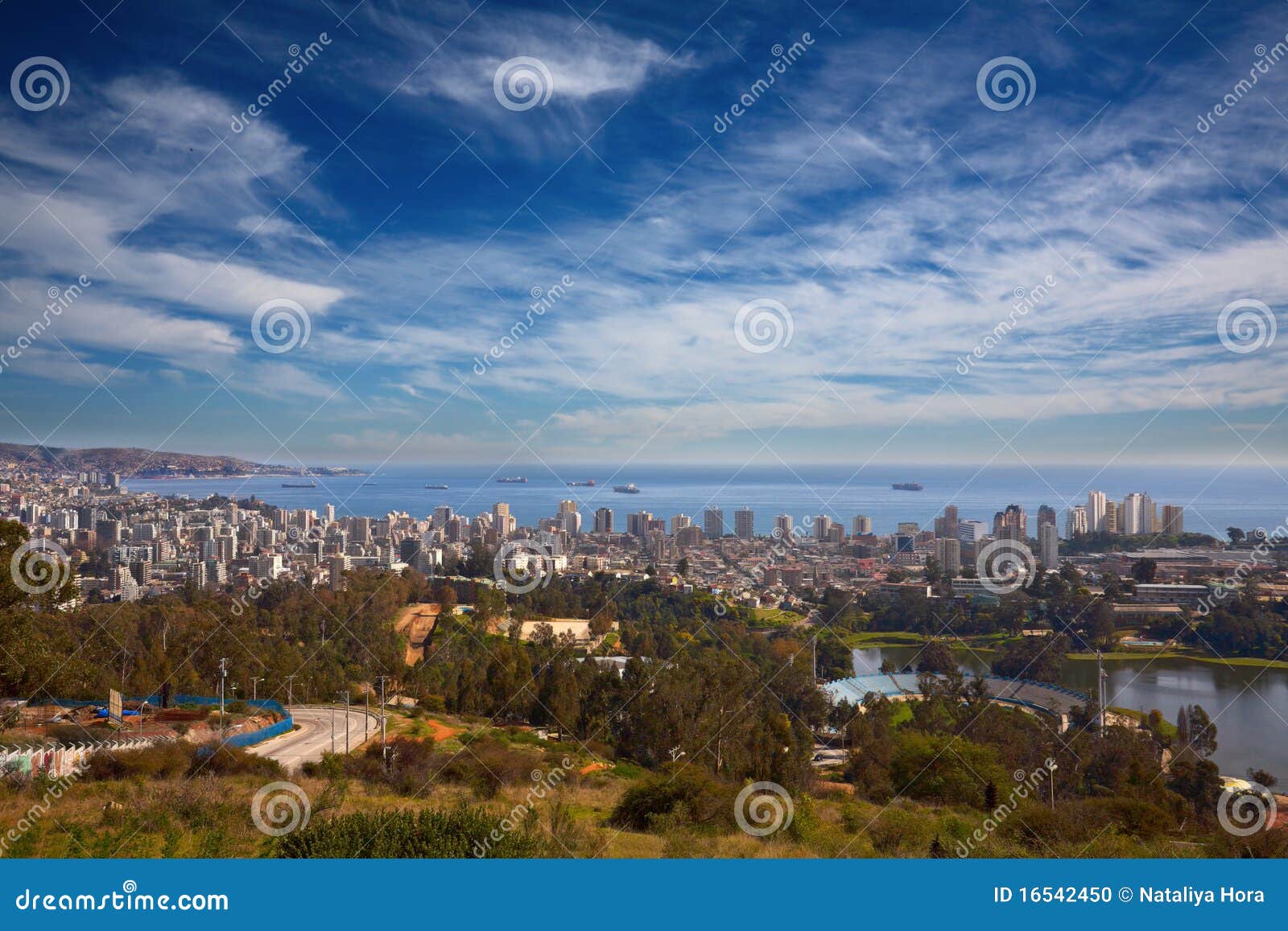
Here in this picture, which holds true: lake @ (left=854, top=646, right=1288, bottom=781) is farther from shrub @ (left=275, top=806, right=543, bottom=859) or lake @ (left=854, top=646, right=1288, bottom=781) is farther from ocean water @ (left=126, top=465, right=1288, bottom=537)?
shrub @ (left=275, top=806, right=543, bottom=859)

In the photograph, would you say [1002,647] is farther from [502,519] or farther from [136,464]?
[136,464]

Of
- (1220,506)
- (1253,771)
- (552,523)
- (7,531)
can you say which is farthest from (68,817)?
(1253,771)

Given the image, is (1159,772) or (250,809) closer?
(250,809)

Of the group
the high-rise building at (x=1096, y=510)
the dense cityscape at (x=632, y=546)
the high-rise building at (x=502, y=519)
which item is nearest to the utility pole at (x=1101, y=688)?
the dense cityscape at (x=632, y=546)

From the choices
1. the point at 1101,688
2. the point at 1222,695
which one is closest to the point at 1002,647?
the point at 1101,688

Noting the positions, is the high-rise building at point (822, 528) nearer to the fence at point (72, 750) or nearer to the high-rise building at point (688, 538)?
the high-rise building at point (688, 538)

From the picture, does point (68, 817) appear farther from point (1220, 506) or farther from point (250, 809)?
point (1220, 506)

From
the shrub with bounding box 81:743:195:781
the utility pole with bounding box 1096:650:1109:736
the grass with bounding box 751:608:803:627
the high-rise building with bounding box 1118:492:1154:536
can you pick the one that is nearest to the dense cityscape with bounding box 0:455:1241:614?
the high-rise building with bounding box 1118:492:1154:536
